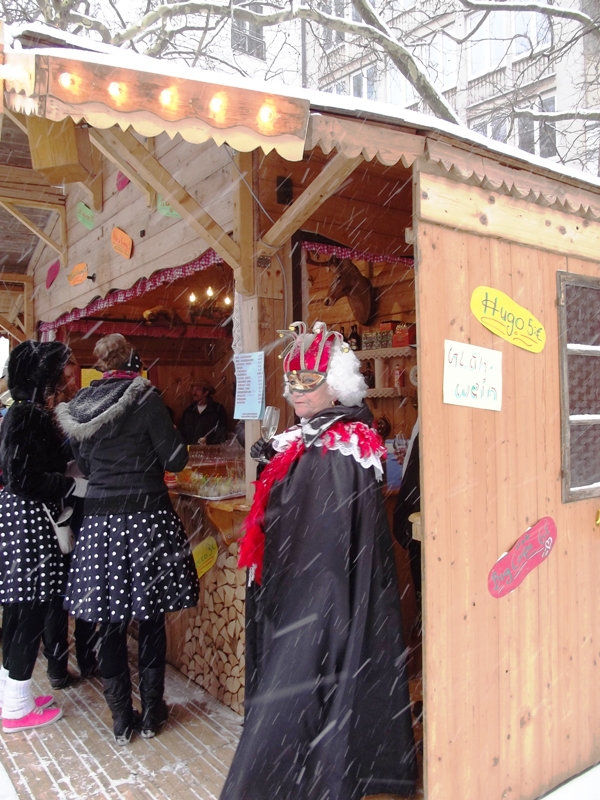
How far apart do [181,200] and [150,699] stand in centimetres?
271

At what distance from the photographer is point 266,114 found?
2117 mm

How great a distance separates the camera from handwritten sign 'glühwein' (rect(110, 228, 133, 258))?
5.18 metres

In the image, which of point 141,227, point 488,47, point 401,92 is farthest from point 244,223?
point 401,92

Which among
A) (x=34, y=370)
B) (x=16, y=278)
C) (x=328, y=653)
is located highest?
(x=16, y=278)

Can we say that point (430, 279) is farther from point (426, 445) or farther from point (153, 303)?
point (153, 303)

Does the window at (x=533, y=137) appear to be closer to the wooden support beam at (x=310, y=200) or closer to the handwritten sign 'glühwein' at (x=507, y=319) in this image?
the wooden support beam at (x=310, y=200)

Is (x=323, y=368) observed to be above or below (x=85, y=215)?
below

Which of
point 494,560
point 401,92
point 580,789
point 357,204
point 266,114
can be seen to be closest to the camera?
point 266,114

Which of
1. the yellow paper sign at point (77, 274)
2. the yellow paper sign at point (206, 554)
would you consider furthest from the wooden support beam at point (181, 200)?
the yellow paper sign at point (77, 274)

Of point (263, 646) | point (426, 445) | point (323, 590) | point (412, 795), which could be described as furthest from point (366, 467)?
point (412, 795)

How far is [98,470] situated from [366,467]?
150 centimetres

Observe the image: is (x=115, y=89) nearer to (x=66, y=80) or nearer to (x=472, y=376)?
(x=66, y=80)

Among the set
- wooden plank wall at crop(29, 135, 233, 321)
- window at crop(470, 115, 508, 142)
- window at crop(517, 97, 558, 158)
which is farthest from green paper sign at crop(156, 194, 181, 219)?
window at crop(517, 97, 558, 158)

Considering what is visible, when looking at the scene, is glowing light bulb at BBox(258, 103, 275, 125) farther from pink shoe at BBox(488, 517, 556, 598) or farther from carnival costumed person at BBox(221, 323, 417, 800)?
pink shoe at BBox(488, 517, 556, 598)
